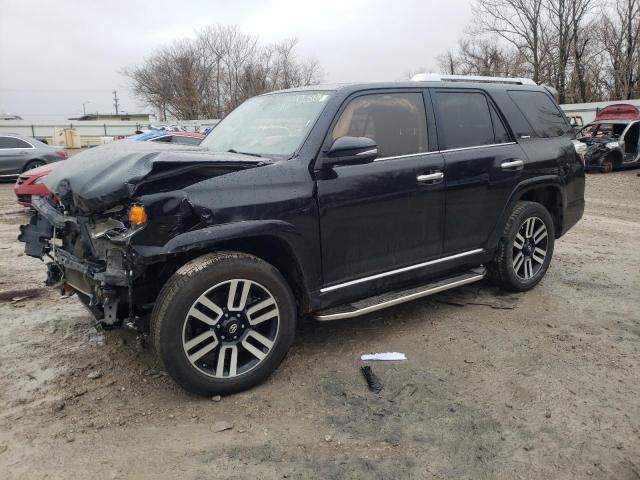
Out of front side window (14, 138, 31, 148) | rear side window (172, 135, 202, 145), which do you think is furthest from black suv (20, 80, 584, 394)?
front side window (14, 138, 31, 148)

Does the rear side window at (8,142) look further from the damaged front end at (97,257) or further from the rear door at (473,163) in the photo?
the rear door at (473,163)

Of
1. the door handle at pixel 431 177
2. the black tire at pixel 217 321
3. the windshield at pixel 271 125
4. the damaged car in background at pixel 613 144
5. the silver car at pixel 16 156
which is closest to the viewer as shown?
the black tire at pixel 217 321

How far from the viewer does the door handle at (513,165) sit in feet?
14.8

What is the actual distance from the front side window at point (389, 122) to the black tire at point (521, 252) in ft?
4.39

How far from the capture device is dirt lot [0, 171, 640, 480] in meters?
2.59

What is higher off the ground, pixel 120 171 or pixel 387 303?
pixel 120 171

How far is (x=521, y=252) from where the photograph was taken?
16.2ft

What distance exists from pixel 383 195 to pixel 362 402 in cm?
146

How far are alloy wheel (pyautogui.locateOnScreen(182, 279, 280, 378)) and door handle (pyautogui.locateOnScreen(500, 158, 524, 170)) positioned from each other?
2.53m

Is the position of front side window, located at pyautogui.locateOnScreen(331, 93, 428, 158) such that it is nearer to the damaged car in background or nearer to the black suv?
the black suv

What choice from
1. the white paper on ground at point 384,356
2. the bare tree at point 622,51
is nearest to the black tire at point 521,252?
the white paper on ground at point 384,356

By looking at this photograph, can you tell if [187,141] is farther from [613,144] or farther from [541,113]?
[613,144]

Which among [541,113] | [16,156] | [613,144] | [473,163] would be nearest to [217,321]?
[473,163]

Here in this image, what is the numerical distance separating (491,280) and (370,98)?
2.30m
